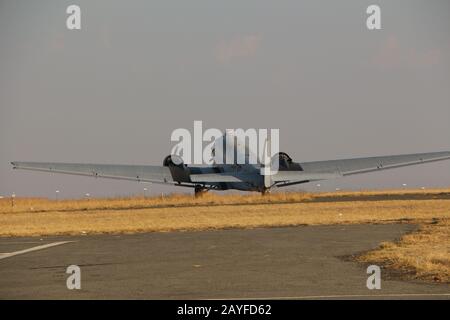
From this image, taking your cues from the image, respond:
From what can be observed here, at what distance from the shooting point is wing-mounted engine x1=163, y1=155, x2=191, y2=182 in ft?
217

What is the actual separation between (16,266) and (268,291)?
26.0 feet

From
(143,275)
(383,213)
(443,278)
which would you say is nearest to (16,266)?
(143,275)

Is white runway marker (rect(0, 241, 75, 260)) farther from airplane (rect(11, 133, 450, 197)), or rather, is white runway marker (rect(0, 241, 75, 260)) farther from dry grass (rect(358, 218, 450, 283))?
airplane (rect(11, 133, 450, 197))

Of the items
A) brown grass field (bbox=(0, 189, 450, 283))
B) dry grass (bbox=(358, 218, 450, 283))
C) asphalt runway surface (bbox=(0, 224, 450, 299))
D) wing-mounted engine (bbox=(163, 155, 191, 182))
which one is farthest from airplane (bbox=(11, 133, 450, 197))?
dry grass (bbox=(358, 218, 450, 283))

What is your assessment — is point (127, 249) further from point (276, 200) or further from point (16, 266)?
point (276, 200)

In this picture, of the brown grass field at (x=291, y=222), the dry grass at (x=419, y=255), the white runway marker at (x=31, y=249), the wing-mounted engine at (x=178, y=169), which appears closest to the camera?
the dry grass at (x=419, y=255)

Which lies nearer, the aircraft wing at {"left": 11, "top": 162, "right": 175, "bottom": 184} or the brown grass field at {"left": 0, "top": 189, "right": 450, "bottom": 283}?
the brown grass field at {"left": 0, "top": 189, "right": 450, "bottom": 283}

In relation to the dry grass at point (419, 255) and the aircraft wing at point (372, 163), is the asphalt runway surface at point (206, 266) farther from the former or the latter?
the aircraft wing at point (372, 163)

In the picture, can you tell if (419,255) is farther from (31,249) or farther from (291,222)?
(291,222)

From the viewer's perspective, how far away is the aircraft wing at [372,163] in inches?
2492

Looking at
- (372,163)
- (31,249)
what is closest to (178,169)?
(372,163)

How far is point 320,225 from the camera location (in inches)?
1352

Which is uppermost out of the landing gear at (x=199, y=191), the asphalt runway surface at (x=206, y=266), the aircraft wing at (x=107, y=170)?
the aircraft wing at (x=107, y=170)

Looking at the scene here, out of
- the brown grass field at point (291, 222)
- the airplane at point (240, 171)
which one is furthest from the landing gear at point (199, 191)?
the brown grass field at point (291, 222)
